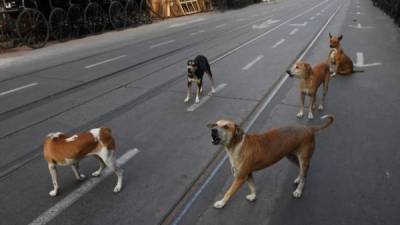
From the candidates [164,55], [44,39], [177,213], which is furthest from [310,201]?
[44,39]

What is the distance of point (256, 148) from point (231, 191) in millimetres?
621

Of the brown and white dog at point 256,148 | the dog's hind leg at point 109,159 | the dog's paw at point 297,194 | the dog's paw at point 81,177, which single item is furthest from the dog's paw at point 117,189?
the dog's paw at point 297,194

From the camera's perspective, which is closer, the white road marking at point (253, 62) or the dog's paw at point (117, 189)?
the dog's paw at point (117, 189)

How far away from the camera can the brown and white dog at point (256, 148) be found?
4.09 meters

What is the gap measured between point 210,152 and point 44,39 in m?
16.7

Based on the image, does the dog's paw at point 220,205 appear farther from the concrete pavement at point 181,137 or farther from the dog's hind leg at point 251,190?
the dog's hind leg at point 251,190

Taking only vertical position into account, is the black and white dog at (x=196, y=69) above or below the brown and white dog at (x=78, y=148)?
above

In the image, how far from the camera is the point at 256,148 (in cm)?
432

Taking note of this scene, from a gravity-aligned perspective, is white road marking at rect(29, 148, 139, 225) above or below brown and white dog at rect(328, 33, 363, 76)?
below

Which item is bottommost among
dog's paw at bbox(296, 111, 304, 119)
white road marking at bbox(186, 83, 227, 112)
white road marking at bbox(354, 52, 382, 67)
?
dog's paw at bbox(296, 111, 304, 119)

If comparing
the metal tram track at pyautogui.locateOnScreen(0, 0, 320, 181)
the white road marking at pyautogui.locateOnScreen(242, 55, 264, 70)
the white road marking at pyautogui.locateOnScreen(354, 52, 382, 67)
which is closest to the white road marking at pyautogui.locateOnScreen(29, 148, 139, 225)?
the metal tram track at pyautogui.locateOnScreen(0, 0, 320, 181)

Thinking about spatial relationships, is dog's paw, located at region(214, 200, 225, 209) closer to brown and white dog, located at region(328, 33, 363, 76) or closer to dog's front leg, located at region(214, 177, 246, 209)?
dog's front leg, located at region(214, 177, 246, 209)

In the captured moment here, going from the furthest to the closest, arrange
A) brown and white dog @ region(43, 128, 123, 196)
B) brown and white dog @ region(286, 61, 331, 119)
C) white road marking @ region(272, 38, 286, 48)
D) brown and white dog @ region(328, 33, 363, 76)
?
white road marking @ region(272, 38, 286, 48) → brown and white dog @ region(328, 33, 363, 76) → brown and white dog @ region(286, 61, 331, 119) → brown and white dog @ region(43, 128, 123, 196)

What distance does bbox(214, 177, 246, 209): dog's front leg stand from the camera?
14.1ft
